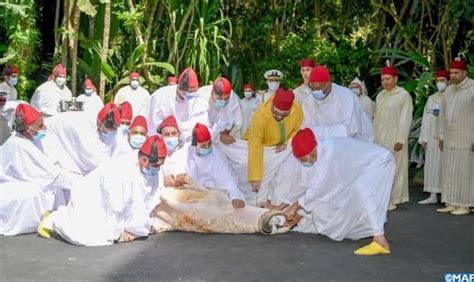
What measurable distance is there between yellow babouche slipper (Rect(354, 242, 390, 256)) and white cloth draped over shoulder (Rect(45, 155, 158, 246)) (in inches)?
77.2

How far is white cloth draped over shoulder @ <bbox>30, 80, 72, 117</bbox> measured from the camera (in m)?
10.1

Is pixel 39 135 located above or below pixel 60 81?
below

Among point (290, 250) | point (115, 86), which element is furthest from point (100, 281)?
point (115, 86)

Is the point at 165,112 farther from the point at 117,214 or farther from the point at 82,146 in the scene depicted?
the point at 117,214

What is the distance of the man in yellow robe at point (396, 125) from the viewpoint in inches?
305

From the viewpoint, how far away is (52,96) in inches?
402

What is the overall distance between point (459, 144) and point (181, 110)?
11.1 ft

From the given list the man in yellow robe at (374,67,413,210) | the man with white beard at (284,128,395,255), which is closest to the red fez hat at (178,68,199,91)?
the man with white beard at (284,128,395,255)

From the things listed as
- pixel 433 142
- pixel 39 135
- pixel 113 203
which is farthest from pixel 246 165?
pixel 433 142

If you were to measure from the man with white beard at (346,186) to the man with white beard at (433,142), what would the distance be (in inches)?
106

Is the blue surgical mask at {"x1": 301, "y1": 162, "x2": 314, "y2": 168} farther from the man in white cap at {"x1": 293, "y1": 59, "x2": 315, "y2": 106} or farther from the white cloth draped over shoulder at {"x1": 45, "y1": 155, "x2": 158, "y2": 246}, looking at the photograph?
the man in white cap at {"x1": 293, "y1": 59, "x2": 315, "y2": 106}

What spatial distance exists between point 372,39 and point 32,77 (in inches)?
293

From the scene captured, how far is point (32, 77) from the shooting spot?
1312cm

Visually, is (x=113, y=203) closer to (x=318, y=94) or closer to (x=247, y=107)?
(x=318, y=94)
